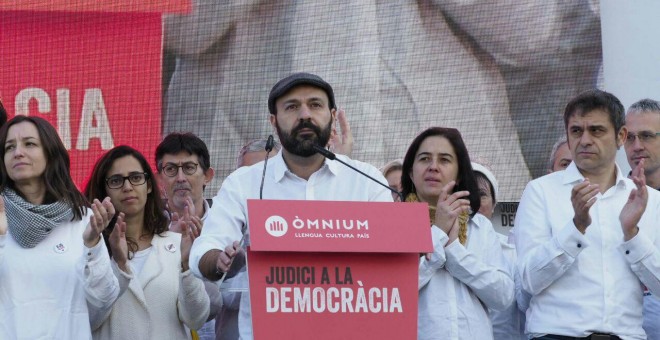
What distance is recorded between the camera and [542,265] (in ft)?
12.0

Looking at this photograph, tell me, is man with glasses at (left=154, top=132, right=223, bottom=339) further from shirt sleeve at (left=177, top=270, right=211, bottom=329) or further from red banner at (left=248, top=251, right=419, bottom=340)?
red banner at (left=248, top=251, right=419, bottom=340)

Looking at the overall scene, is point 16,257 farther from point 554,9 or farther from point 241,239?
point 554,9

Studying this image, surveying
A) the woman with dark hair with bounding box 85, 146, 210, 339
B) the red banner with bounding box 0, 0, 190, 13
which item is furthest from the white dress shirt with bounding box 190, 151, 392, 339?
the red banner with bounding box 0, 0, 190, 13

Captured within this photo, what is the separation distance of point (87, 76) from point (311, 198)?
12.9 feet

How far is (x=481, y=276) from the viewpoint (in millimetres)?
3676

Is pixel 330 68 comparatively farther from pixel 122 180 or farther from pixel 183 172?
pixel 122 180

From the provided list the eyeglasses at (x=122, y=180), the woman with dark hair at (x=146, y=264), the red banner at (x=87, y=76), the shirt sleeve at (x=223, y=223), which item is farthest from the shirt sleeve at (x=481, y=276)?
the red banner at (x=87, y=76)

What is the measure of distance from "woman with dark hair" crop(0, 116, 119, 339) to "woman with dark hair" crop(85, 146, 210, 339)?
17 centimetres

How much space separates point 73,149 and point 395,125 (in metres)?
1.98

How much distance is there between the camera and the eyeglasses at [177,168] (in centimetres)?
464

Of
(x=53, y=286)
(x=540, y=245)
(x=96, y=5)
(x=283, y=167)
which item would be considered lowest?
(x=53, y=286)

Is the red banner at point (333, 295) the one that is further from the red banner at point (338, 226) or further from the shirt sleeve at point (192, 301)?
the shirt sleeve at point (192, 301)

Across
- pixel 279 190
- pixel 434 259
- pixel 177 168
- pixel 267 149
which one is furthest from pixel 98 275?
pixel 177 168

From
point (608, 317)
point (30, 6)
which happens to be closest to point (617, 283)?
point (608, 317)
